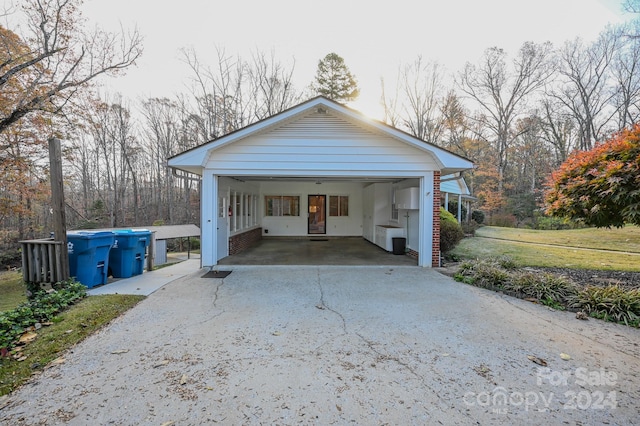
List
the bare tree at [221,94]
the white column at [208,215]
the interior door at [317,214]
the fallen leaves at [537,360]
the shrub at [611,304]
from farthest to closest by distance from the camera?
the bare tree at [221,94] < the interior door at [317,214] < the white column at [208,215] < the shrub at [611,304] < the fallen leaves at [537,360]

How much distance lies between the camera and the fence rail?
5.41 metres

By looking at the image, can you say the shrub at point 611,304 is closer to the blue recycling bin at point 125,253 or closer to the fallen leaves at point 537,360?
the fallen leaves at point 537,360

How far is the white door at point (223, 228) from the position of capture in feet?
28.5

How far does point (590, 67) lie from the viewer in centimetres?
2280

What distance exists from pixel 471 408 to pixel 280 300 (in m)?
3.47

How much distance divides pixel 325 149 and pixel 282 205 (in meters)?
7.68

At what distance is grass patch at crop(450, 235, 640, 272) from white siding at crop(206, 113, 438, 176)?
428 cm

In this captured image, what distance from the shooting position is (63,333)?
3781 millimetres

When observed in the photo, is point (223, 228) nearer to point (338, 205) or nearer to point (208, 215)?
point (208, 215)

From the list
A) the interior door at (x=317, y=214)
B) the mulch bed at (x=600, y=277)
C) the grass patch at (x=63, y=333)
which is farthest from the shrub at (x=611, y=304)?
the interior door at (x=317, y=214)

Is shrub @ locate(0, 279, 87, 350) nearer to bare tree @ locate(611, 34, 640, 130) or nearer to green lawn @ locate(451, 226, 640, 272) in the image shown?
green lawn @ locate(451, 226, 640, 272)

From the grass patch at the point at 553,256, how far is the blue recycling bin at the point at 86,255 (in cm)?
995

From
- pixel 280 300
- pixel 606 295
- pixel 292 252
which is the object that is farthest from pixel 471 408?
pixel 292 252

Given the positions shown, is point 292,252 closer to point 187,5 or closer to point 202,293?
point 202,293
